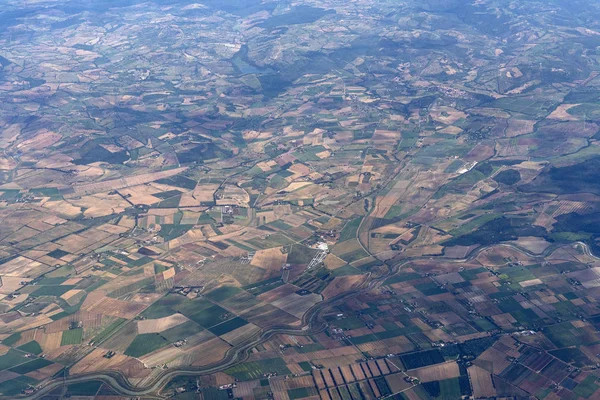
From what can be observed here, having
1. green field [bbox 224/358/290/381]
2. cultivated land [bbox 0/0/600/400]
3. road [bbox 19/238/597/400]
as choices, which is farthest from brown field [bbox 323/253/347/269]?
green field [bbox 224/358/290/381]

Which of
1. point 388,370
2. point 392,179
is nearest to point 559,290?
point 388,370

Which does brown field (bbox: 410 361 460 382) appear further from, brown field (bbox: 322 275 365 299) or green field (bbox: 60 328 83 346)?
green field (bbox: 60 328 83 346)

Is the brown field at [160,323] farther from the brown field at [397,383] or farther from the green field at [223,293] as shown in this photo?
the brown field at [397,383]

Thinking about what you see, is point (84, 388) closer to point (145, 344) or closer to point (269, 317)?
point (145, 344)

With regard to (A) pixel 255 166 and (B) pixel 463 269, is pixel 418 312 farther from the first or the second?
(A) pixel 255 166

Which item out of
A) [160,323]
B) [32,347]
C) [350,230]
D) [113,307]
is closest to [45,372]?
[32,347]
